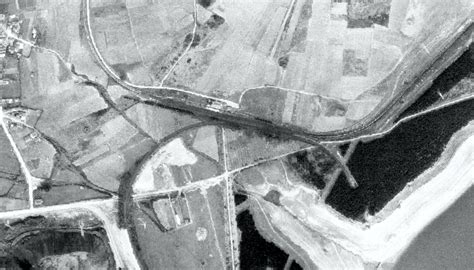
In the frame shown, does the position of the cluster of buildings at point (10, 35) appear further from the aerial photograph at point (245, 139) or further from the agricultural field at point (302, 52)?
the agricultural field at point (302, 52)

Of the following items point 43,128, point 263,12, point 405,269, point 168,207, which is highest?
point 263,12

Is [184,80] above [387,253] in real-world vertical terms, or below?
above

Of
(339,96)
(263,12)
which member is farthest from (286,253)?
(263,12)

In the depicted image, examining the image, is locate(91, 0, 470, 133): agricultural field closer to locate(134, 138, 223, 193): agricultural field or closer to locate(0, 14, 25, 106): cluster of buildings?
locate(134, 138, 223, 193): agricultural field

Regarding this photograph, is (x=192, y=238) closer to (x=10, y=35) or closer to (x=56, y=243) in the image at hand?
(x=56, y=243)

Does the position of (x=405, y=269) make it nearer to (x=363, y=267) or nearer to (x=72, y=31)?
(x=363, y=267)

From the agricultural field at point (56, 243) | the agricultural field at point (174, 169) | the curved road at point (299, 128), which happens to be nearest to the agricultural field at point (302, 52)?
the curved road at point (299, 128)
